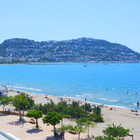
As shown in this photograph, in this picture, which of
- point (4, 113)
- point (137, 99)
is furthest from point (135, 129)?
point (137, 99)

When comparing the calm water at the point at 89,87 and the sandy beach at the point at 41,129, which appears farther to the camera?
the calm water at the point at 89,87

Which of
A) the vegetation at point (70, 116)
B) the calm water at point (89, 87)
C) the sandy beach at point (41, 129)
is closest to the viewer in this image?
the vegetation at point (70, 116)

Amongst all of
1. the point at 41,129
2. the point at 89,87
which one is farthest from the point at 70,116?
the point at 89,87

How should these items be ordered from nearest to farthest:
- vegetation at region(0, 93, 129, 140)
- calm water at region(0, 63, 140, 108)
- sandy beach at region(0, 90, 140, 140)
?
vegetation at region(0, 93, 129, 140), sandy beach at region(0, 90, 140, 140), calm water at region(0, 63, 140, 108)

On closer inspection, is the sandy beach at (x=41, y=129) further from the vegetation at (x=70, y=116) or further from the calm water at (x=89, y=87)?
the calm water at (x=89, y=87)

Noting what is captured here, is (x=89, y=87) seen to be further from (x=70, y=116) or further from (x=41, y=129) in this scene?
(x=41, y=129)

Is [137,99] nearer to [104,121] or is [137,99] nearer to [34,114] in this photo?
[104,121]

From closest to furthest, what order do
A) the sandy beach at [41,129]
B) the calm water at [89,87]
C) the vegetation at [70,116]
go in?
the vegetation at [70,116]
the sandy beach at [41,129]
the calm water at [89,87]

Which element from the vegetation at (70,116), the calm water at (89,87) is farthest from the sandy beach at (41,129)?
the calm water at (89,87)

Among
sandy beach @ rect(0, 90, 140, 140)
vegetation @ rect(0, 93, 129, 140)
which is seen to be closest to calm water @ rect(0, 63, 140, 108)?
sandy beach @ rect(0, 90, 140, 140)

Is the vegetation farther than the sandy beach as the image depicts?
No

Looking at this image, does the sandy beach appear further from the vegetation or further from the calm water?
the calm water

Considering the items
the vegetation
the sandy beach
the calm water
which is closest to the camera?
the vegetation

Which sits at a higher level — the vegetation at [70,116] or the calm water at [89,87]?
the vegetation at [70,116]
